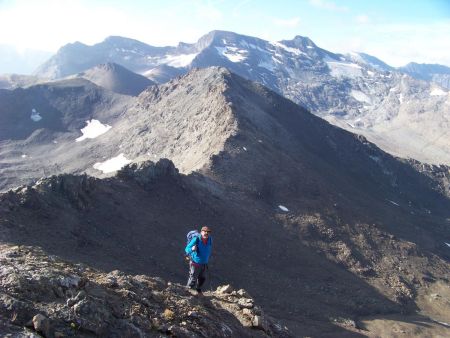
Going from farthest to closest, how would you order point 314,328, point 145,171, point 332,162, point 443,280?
point 332,162
point 443,280
point 145,171
point 314,328

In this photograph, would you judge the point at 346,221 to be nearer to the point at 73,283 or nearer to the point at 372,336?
the point at 372,336

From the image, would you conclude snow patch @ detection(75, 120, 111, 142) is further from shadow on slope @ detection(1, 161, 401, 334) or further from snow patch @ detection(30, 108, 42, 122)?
shadow on slope @ detection(1, 161, 401, 334)

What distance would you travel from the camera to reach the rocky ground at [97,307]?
38.2 ft

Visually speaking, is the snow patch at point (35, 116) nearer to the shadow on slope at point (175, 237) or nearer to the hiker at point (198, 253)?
the shadow on slope at point (175, 237)

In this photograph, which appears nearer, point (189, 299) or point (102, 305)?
point (102, 305)

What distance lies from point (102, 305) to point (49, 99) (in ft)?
417

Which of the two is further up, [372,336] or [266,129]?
[266,129]

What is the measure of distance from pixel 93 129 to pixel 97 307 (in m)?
108

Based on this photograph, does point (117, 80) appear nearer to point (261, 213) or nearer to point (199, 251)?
point (261, 213)

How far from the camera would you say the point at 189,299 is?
16.6 m

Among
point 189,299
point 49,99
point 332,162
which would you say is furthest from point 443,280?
point 49,99

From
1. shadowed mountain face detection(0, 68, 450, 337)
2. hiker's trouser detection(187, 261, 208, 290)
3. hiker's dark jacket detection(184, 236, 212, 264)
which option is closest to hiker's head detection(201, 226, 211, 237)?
hiker's dark jacket detection(184, 236, 212, 264)

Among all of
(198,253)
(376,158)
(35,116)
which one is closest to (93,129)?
(35,116)

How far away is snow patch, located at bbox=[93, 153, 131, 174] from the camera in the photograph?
86.2 meters
